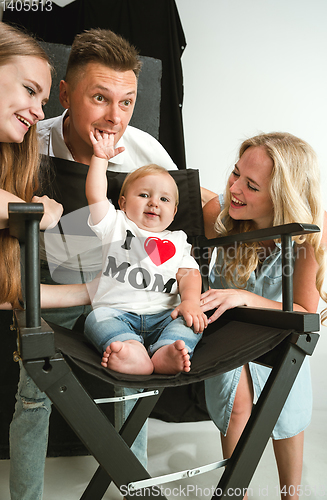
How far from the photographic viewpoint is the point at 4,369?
59.5 inches

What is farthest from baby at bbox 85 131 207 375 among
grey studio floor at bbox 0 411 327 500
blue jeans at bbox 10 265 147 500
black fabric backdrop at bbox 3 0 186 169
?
black fabric backdrop at bbox 3 0 186 169

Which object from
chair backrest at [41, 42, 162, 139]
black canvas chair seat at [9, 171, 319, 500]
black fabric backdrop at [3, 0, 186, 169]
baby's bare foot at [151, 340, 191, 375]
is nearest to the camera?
black canvas chair seat at [9, 171, 319, 500]

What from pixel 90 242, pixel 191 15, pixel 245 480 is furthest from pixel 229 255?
pixel 191 15

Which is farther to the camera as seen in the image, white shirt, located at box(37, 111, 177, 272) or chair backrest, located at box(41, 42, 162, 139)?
chair backrest, located at box(41, 42, 162, 139)

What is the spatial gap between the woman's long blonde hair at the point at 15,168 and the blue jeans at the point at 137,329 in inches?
9.9

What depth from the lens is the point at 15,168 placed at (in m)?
1.13

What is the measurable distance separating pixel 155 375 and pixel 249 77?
1.97 metres

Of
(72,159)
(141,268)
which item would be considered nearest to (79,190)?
(72,159)

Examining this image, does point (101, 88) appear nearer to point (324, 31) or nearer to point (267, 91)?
point (267, 91)

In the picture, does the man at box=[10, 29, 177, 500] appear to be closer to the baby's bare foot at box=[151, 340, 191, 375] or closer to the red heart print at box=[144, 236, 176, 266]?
the red heart print at box=[144, 236, 176, 266]

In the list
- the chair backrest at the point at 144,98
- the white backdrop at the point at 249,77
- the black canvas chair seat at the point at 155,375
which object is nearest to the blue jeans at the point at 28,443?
the black canvas chair seat at the point at 155,375

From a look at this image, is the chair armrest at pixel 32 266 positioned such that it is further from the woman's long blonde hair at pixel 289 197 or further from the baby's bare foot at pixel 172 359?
the woman's long blonde hair at pixel 289 197

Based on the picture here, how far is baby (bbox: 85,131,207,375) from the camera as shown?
95cm

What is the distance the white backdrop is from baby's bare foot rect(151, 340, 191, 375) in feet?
4.88
